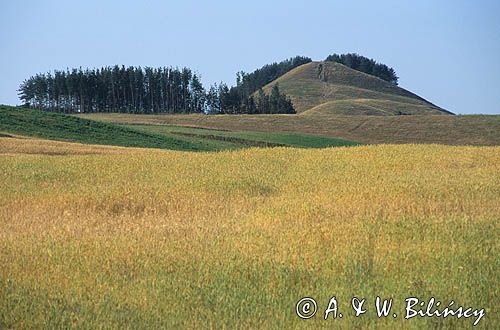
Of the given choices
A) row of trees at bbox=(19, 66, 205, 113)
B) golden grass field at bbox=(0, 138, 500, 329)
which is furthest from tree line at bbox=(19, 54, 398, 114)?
golden grass field at bbox=(0, 138, 500, 329)

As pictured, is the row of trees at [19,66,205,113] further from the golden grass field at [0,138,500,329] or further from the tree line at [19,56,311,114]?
the golden grass field at [0,138,500,329]

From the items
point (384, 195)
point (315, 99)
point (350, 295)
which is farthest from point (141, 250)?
point (315, 99)

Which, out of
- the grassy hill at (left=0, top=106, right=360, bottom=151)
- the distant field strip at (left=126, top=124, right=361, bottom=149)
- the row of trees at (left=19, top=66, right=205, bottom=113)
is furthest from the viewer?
the row of trees at (left=19, top=66, right=205, bottom=113)

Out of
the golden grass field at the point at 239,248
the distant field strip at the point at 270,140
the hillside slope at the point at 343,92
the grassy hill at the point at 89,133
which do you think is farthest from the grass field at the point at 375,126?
the golden grass field at the point at 239,248

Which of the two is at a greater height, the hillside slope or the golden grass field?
the hillside slope

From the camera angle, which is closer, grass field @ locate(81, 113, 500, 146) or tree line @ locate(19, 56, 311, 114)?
grass field @ locate(81, 113, 500, 146)

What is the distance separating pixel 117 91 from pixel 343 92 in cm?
6111

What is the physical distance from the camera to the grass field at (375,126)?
2726 inches

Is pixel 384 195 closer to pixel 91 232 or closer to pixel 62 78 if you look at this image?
pixel 91 232

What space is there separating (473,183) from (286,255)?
8.52 metres

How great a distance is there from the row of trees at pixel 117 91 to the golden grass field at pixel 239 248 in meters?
102

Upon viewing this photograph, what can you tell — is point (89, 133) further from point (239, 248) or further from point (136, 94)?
point (136, 94)

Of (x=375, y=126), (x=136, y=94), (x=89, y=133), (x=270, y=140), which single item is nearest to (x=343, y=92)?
(x=136, y=94)

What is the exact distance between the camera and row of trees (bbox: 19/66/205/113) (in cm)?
11894
